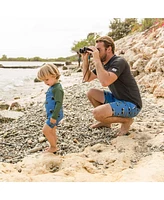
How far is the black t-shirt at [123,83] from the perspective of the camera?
1959mm

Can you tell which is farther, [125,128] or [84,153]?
[125,128]

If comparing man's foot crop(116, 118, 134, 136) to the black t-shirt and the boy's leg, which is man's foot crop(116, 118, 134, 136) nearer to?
the black t-shirt

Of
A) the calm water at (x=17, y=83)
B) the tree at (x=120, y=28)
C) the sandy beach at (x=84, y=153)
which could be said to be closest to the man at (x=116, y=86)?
the sandy beach at (x=84, y=153)

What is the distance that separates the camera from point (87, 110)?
2.71m

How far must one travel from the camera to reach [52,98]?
179 cm

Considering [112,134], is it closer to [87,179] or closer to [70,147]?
[70,147]

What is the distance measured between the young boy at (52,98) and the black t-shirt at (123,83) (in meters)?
0.38

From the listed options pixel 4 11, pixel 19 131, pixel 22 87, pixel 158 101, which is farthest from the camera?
pixel 22 87

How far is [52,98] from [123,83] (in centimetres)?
51

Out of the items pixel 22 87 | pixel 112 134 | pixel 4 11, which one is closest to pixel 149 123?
pixel 112 134

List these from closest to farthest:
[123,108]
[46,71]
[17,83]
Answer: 1. [46,71]
2. [123,108]
3. [17,83]

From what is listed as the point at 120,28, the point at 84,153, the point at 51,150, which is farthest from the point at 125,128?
the point at 120,28

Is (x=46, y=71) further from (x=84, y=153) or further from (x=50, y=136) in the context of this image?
(x=84, y=153)

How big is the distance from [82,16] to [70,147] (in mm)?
823
